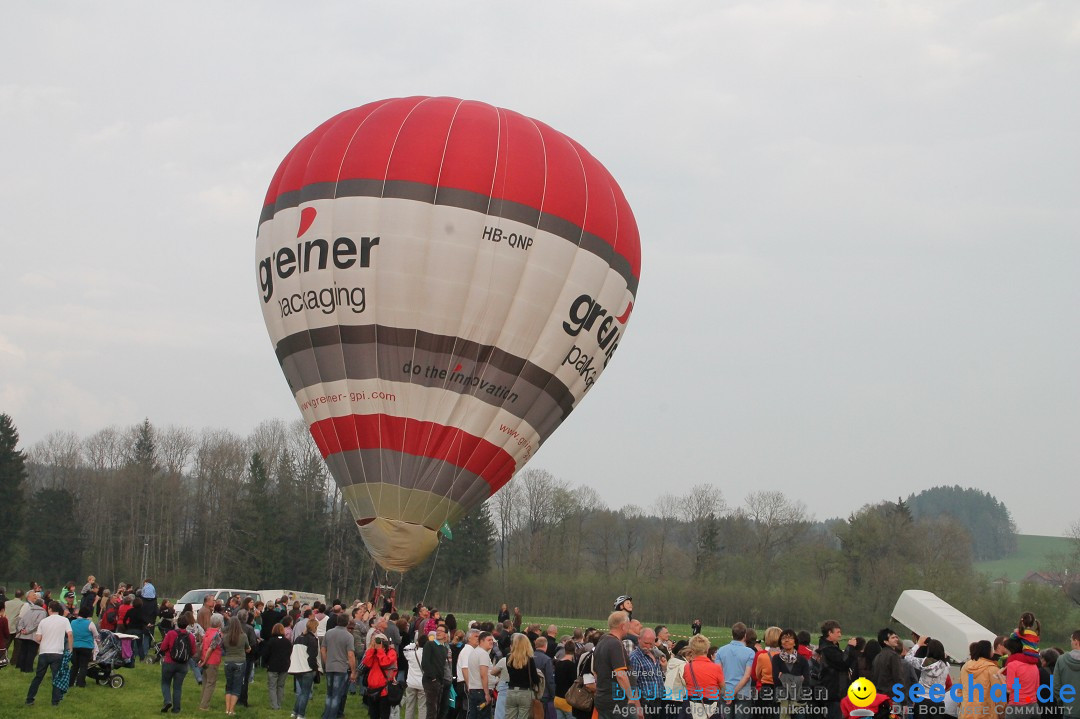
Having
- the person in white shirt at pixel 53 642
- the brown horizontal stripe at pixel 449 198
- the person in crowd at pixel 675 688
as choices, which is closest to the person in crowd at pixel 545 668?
the person in crowd at pixel 675 688

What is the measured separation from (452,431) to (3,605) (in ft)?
23.2

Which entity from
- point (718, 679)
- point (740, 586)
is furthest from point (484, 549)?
point (718, 679)

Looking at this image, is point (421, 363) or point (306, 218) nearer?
point (421, 363)

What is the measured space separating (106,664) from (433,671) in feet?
16.9

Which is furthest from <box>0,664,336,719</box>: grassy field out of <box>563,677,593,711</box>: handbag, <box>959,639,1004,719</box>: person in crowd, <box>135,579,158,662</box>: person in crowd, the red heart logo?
<box>959,639,1004,719</box>: person in crowd

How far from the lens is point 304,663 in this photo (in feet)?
40.4

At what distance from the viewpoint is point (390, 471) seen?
16.1 metres

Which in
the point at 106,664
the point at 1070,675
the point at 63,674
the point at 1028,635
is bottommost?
the point at 106,664

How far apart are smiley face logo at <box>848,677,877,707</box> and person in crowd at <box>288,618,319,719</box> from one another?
6.24 m

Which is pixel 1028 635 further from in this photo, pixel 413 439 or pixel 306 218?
pixel 306 218

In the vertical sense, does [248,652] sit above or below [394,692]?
above

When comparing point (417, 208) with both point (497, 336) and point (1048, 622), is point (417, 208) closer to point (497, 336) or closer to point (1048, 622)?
point (497, 336)

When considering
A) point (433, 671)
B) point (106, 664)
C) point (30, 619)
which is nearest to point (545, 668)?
point (433, 671)

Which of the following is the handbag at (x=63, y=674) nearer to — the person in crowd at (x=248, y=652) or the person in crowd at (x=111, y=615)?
the person in crowd at (x=248, y=652)
